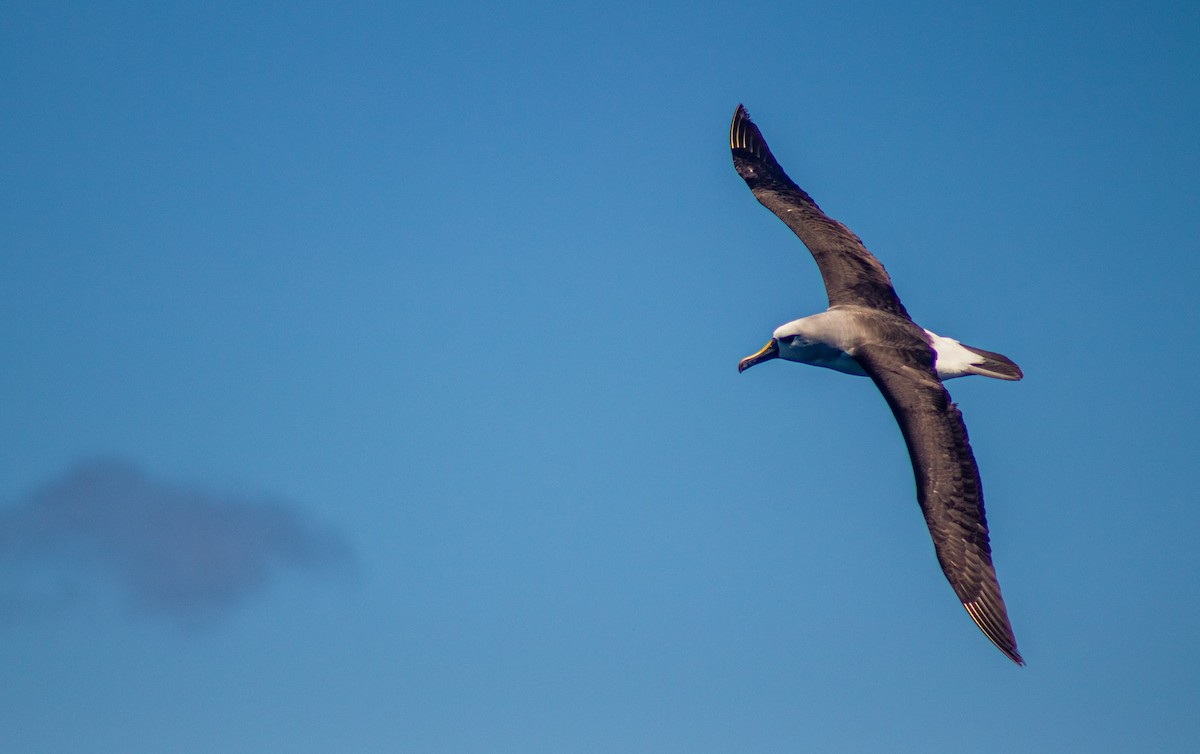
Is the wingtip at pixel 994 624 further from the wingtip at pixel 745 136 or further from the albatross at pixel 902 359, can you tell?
the wingtip at pixel 745 136

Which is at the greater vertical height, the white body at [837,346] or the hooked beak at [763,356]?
the hooked beak at [763,356]

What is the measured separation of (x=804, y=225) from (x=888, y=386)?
15.0ft

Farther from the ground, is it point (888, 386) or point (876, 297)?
point (876, 297)

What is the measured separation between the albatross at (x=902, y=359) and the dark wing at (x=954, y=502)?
1cm

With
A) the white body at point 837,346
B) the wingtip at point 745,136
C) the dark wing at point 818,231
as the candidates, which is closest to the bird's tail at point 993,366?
the white body at point 837,346

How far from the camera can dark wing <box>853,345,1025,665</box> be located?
58.5 ft

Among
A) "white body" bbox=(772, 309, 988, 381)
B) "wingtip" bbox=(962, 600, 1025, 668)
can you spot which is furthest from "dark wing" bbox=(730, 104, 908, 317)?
"wingtip" bbox=(962, 600, 1025, 668)

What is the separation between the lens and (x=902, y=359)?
1961cm

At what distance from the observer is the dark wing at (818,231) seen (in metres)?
21.5

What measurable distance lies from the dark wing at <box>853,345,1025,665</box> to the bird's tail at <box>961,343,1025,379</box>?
1670 millimetres

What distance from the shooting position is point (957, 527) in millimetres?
18125

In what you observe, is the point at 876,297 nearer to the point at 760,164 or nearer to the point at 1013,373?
the point at 1013,373

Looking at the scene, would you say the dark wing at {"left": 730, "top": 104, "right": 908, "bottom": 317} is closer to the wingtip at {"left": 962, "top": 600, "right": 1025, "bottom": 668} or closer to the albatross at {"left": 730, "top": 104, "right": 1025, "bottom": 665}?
the albatross at {"left": 730, "top": 104, "right": 1025, "bottom": 665}

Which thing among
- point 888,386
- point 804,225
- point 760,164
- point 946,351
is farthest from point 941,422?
point 760,164
